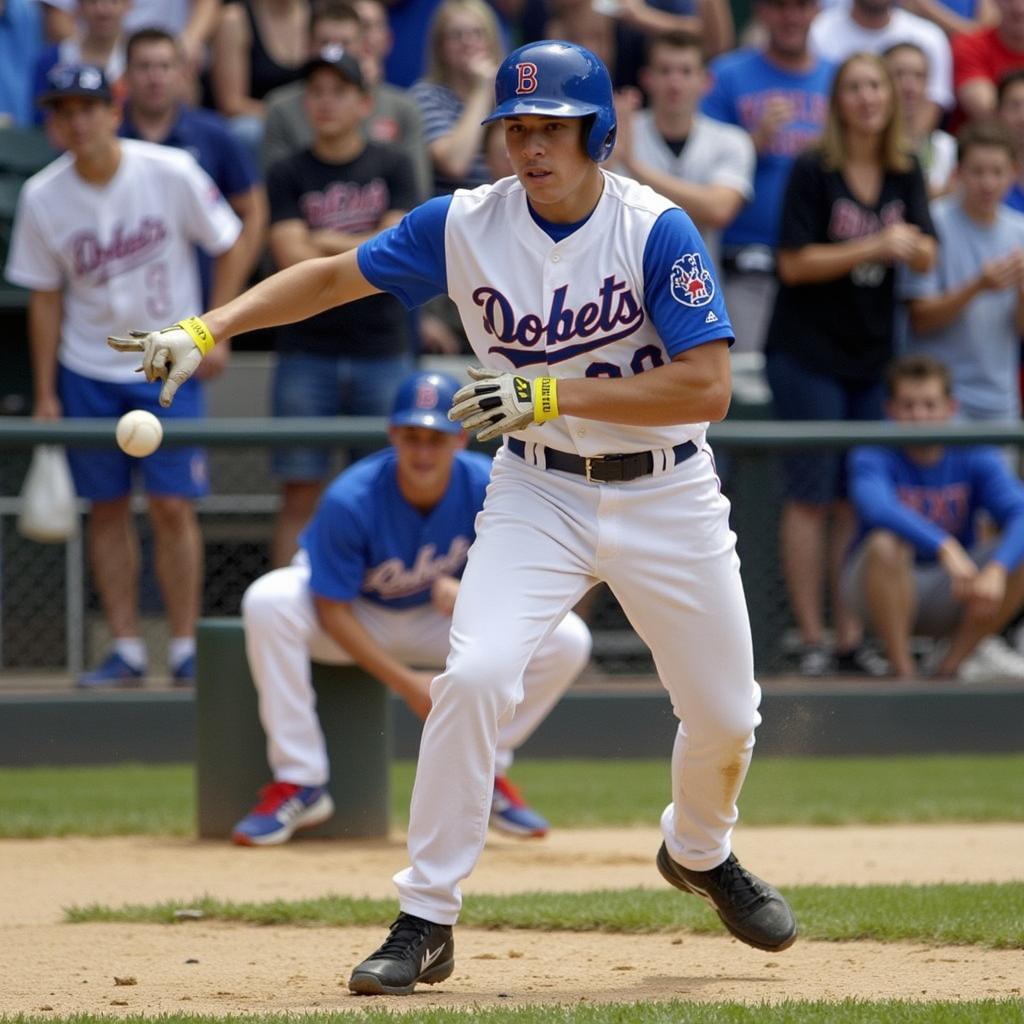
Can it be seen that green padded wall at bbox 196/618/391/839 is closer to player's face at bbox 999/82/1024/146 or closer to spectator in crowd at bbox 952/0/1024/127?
player's face at bbox 999/82/1024/146

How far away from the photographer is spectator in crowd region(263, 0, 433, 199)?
900 centimetres

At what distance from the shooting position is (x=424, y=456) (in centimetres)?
668

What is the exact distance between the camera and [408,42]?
10.7 metres

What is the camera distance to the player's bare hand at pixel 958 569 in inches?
333

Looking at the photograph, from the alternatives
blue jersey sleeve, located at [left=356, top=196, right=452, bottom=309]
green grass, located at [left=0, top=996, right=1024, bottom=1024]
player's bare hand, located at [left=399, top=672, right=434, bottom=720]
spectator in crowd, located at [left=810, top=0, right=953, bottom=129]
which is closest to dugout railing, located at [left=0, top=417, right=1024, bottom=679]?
player's bare hand, located at [left=399, top=672, right=434, bottom=720]

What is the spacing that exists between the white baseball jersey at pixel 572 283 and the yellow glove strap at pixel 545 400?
0.24 meters

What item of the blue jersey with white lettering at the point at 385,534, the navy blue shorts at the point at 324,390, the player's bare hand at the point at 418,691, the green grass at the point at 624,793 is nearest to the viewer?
the player's bare hand at the point at 418,691

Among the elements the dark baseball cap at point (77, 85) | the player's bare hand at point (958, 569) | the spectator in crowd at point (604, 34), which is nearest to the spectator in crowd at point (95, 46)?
the dark baseball cap at point (77, 85)

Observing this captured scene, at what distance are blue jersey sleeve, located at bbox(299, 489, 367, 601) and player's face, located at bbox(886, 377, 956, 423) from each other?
10.9ft

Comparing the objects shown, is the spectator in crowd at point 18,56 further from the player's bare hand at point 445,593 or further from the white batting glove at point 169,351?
the white batting glove at point 169,351

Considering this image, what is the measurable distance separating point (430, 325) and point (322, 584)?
306 centimetres

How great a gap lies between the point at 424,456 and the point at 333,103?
8.26ft

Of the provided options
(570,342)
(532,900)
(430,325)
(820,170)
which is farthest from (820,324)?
(570,342)

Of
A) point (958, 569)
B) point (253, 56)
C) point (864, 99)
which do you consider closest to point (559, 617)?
point (958, 569)
